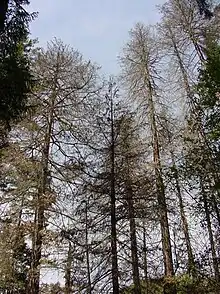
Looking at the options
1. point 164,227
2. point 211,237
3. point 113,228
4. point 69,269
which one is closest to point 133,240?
point 113,228

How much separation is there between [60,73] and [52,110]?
138 cm

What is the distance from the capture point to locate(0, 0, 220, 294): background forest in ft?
34.9

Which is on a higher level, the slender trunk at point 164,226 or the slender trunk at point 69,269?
the slender trunk at point 164,226

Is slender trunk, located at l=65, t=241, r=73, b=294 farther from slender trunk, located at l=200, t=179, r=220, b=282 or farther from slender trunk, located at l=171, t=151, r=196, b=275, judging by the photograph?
slender trunk, located at l=200, t=179, r=220, b=282

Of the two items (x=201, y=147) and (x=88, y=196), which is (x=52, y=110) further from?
(x=201, y=147)

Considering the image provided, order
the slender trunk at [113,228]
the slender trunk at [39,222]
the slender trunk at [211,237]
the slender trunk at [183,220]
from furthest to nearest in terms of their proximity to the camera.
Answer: the slender trunk at [183,220]
the slender trunk at [211,237]
the slender trunk at [39,222]
the slender trunk at [113,228]

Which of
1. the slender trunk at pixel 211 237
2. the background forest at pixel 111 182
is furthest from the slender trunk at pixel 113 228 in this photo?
the slender trunk at pixel 211 237

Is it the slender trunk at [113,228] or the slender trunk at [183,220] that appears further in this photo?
the slender trunk at [183,220]

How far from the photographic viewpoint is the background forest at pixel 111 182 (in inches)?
419

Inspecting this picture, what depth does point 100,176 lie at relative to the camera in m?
11.7

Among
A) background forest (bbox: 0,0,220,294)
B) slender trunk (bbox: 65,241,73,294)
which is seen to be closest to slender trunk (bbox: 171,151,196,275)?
background forest (bbox: 0,0,220,294)

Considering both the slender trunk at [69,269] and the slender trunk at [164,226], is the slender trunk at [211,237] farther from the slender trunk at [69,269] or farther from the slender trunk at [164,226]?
the slender trunk at [69,269]

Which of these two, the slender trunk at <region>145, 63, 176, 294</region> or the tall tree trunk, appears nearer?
the slender trunk at <region>145, 63, 176, 294</region>

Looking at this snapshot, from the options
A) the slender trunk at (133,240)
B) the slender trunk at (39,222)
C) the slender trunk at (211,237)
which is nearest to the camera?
the slender trunk at (39,222)
